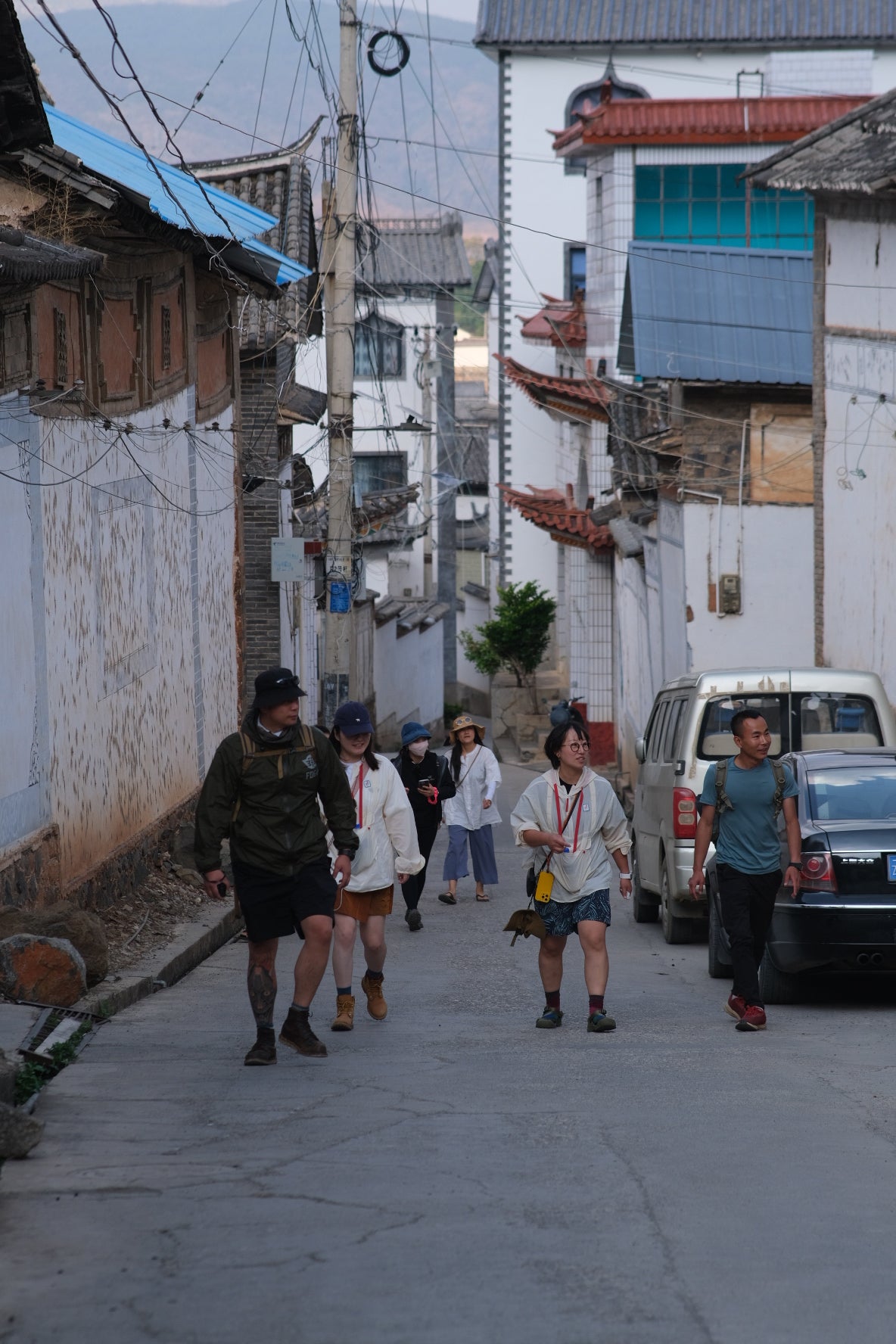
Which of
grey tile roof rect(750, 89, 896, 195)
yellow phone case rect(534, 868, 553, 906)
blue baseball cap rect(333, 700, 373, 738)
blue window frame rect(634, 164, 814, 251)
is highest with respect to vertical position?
blue window frame rect(634, 164, 814, 251)

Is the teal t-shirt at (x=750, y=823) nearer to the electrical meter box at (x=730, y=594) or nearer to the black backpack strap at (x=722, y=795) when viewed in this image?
the black backpack strap at (x=722, y=795)

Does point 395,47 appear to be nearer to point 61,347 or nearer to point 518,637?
point 61,347

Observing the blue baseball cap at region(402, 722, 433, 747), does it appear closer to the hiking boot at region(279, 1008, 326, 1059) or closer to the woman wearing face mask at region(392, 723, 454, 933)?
the woman wearing face mask at region(392, 723, 454, 933)

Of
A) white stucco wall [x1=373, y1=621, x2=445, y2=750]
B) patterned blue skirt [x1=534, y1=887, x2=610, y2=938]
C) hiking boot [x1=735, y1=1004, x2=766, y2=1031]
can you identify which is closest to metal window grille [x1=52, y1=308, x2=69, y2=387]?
patterned blue skirt [x1=534, y1=887, x2=610, y2=938]

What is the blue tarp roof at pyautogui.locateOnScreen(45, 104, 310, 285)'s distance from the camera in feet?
40.8

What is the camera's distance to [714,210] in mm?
38094

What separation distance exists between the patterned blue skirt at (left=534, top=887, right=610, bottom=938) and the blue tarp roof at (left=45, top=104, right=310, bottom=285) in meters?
5.59

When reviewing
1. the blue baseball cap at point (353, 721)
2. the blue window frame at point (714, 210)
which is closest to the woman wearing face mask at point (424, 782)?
the blue baseball cap at point (353, 721)

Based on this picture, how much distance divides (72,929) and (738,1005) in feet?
11.7

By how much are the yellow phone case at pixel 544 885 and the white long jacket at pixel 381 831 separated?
69 cm

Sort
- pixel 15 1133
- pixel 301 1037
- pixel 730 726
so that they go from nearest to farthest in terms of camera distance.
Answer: pixel 15 1133
pixel 301 1037
pixel 730 726

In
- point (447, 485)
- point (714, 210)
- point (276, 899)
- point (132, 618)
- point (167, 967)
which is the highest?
point (714, 210)

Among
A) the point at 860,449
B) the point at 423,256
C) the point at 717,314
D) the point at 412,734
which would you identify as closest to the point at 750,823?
the point at 412,734

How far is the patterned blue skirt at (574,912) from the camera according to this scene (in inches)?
→ 335
